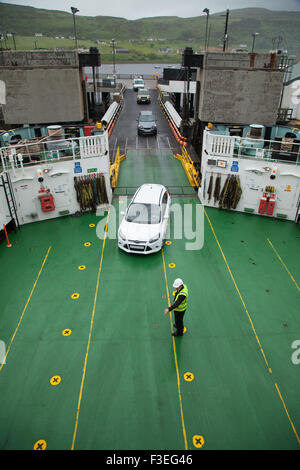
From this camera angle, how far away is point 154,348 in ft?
24.9

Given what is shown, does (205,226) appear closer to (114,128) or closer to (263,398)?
(263,398)

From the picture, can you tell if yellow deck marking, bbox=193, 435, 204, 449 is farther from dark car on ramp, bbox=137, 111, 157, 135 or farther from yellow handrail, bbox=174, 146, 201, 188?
dark car on ramp, bbox=137, 111, 157, 135

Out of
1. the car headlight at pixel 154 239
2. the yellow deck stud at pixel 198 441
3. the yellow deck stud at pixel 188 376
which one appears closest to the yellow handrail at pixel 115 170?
the car headlight at pixel 154 239

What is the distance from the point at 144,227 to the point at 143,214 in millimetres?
625

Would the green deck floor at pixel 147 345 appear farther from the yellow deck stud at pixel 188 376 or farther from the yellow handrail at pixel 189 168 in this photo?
the yellow handrail at pixel 189 168

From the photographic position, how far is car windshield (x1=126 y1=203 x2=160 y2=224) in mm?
11109

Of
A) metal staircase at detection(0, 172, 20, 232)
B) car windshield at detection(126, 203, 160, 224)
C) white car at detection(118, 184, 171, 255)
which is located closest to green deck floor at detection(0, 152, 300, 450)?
white car at detection(118, 184, 171, 255)

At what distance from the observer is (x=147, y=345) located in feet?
25.1

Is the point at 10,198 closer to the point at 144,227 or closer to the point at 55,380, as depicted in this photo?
A: the point at 144,227

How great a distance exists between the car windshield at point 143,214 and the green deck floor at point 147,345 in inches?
51.9

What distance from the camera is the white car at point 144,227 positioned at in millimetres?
10734

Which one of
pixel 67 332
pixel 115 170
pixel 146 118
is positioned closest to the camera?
pixel 67 332

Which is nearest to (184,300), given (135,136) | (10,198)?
(10,198)

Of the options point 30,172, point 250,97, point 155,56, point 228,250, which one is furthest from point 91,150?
point 155,56
